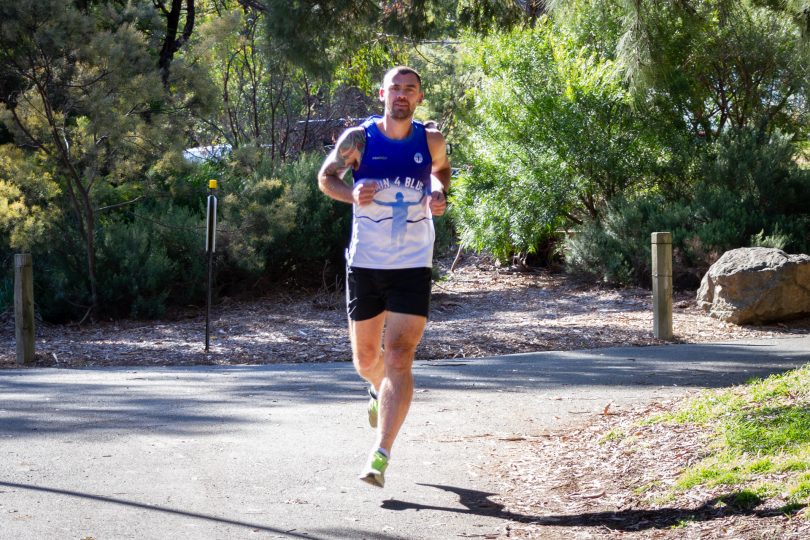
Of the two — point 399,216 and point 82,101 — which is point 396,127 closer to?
point 399,216

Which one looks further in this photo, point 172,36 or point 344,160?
point 172,36

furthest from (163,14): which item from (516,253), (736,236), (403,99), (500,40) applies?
(403,99)

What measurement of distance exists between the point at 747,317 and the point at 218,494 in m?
8.93

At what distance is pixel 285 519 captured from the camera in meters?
4.65

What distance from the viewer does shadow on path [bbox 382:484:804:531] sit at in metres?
4.43

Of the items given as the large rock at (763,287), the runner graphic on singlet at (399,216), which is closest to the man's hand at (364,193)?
the runner graphic on singlet at (399,216)

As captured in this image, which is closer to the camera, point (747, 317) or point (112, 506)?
point (112, 506)

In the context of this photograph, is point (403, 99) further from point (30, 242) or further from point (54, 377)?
point (30, 242)

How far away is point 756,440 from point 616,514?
865mm

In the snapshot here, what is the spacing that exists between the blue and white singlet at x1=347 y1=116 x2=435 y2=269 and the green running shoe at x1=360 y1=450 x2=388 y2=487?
1027mm

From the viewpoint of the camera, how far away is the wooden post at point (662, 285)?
1127 centimetres

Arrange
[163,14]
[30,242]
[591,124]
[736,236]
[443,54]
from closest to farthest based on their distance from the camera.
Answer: [30,242] → [736,236] → [591,124] → [163,14] → [443,54]

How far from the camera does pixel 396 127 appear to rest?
537cm

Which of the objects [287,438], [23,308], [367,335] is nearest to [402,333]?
[367,335]
